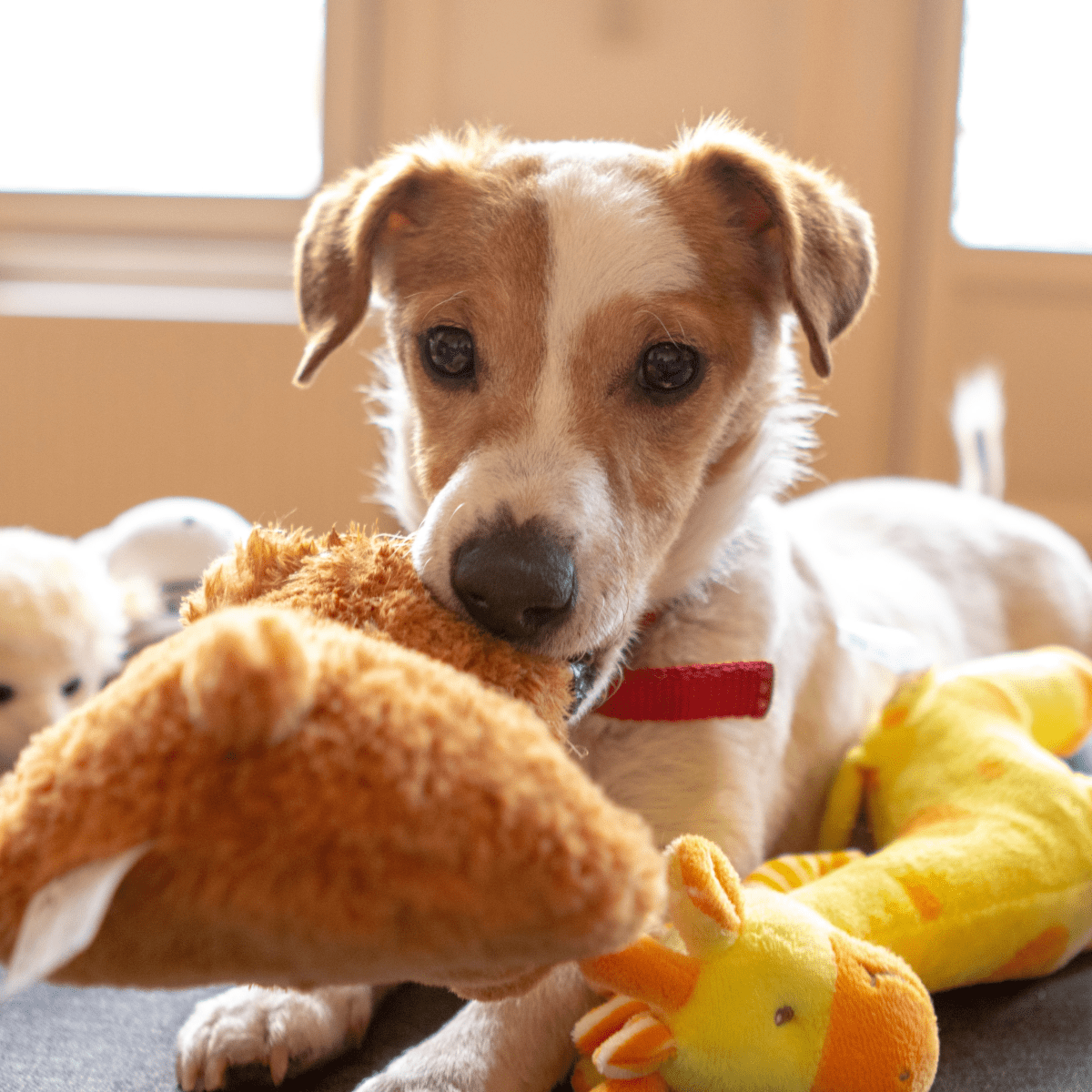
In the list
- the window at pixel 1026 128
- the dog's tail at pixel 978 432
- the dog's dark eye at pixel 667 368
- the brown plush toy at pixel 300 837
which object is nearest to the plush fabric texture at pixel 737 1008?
the brown plush toy at pixel 300 837

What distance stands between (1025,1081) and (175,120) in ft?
11.1

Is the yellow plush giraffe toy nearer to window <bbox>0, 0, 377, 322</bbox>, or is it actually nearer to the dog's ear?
the dog's ear

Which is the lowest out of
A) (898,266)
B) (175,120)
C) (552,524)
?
(552,524)

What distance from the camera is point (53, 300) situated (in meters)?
3.04

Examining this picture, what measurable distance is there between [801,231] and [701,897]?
2.91ft

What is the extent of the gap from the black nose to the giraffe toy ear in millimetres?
250

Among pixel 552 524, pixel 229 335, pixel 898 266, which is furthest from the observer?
pixel 898 266

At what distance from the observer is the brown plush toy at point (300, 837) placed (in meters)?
0.55

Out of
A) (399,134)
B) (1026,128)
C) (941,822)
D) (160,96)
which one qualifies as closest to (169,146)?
(160,96)

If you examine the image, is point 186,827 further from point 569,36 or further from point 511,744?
point 569,36

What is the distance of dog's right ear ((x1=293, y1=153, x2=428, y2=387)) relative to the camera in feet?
4.64

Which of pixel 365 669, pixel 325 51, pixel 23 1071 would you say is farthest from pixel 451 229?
pixel 325 51

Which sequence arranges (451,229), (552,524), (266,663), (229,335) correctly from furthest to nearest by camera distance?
(229,335) → (451,229) → (552,524) → (266,663)

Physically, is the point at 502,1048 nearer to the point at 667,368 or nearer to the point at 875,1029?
the point at 875,1029
